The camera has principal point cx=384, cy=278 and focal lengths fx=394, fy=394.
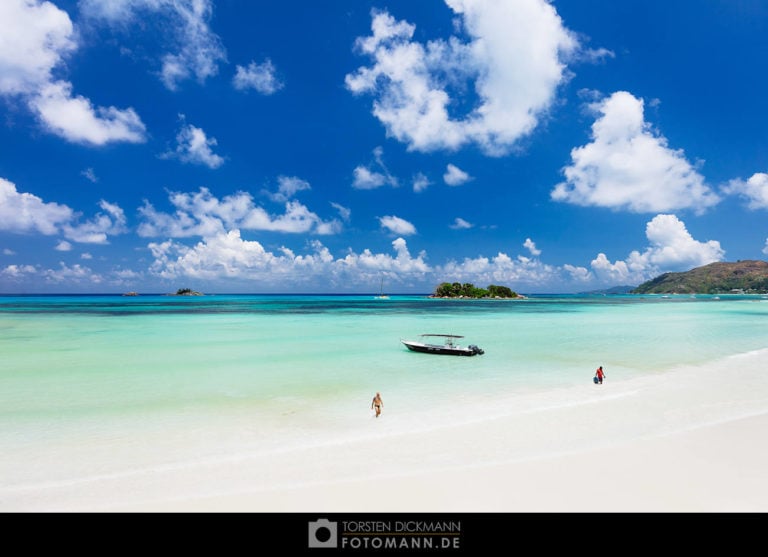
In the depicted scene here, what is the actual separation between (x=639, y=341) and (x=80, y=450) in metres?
43.6

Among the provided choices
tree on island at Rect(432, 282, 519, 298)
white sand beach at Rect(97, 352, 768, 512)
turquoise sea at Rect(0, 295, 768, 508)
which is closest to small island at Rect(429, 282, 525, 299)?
tree on island at Rect(432, 282, 519, 298)

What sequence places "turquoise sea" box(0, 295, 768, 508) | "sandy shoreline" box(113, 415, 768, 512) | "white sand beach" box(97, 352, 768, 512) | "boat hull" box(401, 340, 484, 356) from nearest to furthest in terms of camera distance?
"sandy shoreline" box(113, 415, 768, 512) → "white sand beach" box(97, 352, 768, 512) → "turquoise sea" box(0, 295, 768, 508) → "boat hull" box(401, 340, 484, 356)

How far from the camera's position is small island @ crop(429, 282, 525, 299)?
189 meters

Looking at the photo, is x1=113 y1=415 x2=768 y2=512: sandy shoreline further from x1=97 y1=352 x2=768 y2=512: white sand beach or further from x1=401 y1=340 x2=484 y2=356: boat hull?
x1=401 y1=340 x2=484 y2=356: boat hull

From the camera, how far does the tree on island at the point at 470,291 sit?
18925cm

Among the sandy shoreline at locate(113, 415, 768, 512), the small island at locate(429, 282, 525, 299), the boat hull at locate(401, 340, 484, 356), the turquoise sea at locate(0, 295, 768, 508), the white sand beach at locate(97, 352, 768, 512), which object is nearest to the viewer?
the sandy shoreline at locate(113, 415, 768, 512)
